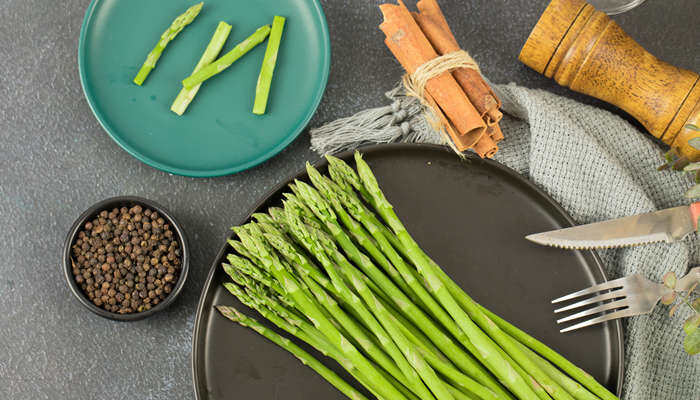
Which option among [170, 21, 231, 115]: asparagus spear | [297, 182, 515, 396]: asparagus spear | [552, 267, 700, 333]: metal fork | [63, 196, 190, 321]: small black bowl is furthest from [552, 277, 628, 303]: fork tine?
[170, 21, 231, 115]: asparagus spear

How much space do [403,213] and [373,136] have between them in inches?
7.4

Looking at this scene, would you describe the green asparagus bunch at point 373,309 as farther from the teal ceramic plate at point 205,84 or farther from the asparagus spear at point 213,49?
the asparagus spear at point 213,49

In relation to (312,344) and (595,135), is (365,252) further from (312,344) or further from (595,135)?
(595,135)

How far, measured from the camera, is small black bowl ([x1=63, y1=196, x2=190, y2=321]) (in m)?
1.13

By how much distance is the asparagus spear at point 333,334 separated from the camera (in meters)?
0.98

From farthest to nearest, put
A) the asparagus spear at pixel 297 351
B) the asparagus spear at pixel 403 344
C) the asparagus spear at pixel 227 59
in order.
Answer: the asparagus spear at pixel 227 59, the asparagus spear at pixel 297 351, the asparagus spear at pixel 403 344

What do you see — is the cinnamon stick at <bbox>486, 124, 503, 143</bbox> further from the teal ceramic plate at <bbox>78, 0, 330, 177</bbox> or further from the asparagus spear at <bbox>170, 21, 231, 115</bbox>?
the asparagus spear at <bbox>170, 21, 231, 115</bbox>

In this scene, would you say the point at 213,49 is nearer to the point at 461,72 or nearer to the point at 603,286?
the point at 461,72

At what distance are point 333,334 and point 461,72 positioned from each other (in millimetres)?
560

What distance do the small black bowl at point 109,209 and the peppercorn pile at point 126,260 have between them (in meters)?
0.01

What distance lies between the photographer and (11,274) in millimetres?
1246

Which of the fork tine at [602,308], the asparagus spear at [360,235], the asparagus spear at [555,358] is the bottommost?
the asparagus spear at [555,358]

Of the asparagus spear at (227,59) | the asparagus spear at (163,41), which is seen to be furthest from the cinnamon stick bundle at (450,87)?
the asparagus spear at (163,41)

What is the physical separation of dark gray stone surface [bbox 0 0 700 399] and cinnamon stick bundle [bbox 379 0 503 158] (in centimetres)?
17
